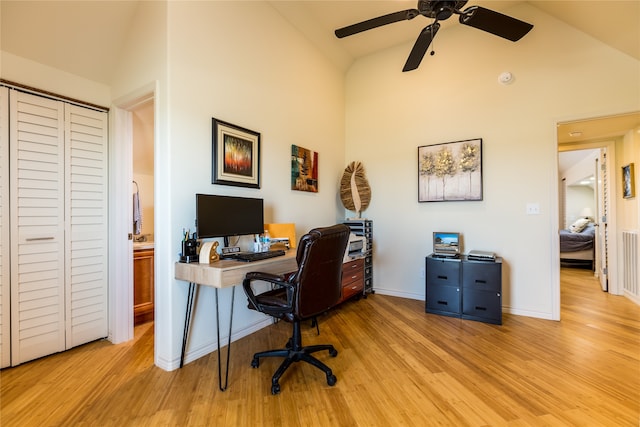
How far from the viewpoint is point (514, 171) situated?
10.3 feet

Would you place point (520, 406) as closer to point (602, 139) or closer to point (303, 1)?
point (303, 1)

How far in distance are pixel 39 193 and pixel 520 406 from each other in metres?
3.54

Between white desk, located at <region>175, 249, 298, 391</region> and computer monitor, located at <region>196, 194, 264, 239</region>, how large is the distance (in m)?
0.26

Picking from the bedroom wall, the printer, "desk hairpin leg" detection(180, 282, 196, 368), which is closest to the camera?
"desk hairpin leg" detection(180, 282, 196, 368)

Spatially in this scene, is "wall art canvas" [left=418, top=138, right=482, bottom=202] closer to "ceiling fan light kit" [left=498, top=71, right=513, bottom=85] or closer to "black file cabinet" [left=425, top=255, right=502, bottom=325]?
"ceiling fan light kit" [left=498, top=71, right=513, bottom=85]

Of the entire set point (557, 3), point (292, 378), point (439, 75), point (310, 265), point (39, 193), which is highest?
point (557, 3)

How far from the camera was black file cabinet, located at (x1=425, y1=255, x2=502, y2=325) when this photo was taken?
2842 millimetres

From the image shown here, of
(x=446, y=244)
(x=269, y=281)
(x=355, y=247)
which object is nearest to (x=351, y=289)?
(x=355, y=247)

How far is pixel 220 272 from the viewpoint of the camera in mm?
1706

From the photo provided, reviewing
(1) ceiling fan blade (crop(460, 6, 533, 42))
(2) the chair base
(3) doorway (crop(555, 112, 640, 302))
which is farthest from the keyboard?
(3) doorway (crop(555, 112, 640, 302))

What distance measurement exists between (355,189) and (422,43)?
191 centimetres

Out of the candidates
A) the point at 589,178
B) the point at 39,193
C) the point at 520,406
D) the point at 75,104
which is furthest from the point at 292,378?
the point at 589,178

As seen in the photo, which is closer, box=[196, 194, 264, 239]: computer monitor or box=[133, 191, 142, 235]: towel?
box=[196, 194, 264, 239]: computer monitor

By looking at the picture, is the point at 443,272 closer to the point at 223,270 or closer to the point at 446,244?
the point at 446,244
